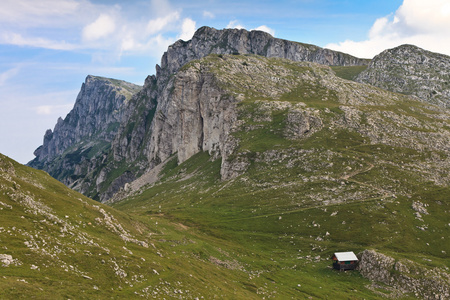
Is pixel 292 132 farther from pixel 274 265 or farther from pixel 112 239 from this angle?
pixel 112 239

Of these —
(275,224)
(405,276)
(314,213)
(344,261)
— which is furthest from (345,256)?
(275,224)

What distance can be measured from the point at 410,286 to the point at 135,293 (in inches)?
2611

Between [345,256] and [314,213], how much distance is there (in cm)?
3308

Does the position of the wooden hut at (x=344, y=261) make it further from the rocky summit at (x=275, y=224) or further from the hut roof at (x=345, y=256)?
the rocky summit at (x=275, y=224)

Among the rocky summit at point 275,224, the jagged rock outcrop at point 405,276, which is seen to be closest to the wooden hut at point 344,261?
the rocky summit at point 275,224

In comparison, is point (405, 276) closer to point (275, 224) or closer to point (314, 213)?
point (314, 213)

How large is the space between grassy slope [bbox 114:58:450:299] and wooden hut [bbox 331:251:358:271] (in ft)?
6.09

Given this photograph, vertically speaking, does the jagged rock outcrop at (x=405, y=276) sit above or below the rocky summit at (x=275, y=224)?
below

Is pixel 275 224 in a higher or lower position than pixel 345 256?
higher

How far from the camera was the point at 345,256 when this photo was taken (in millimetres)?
83875

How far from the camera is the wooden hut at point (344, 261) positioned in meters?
82.5

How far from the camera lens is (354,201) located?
391 ft

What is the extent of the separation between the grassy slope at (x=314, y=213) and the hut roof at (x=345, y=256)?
3766 millimetres

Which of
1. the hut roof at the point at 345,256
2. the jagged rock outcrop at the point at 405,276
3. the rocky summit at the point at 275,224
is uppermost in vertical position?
the rocky summit at the point at 275,224
